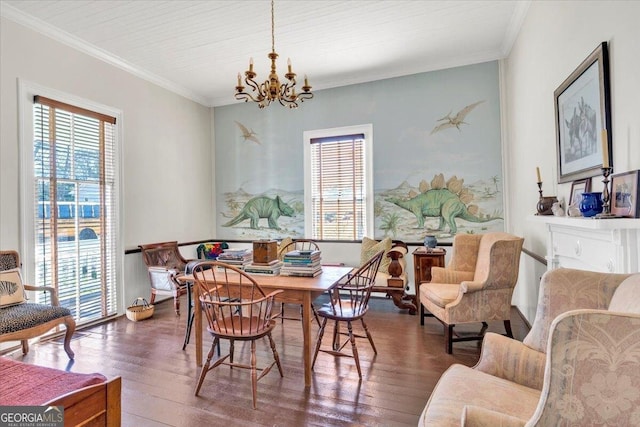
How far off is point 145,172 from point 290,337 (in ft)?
10.2

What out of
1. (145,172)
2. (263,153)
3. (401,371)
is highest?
(263,153)

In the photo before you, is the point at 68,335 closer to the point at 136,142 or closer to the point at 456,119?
the point at 136,142

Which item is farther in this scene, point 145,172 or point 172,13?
point 145,172

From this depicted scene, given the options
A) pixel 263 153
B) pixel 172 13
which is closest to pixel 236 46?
pixel 172 13

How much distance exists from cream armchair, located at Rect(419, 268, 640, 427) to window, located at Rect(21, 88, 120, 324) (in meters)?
3.98

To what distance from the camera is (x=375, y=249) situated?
15.0 feet

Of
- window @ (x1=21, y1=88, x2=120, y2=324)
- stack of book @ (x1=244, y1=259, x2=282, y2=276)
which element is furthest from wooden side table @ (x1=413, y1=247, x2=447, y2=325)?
window @ (x1=21, y1=88, x2=120, y2=324)

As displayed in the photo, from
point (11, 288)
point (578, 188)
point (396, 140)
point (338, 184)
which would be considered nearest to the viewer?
point (578, 188)

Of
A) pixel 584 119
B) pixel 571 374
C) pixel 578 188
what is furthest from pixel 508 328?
pixel 571 374

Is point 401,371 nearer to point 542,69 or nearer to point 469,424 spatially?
point 469,424

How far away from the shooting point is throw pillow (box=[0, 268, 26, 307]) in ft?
9.32

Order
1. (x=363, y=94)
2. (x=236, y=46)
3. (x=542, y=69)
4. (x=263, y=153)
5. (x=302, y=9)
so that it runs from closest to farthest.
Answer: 1. (x=542, y=69)
2. (x=302, y=9)
3. (x=236, y=46)
4. (x=363, y=94)
5. (x=263, y=153)

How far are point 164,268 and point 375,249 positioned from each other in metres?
2.81

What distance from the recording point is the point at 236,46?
401cm
